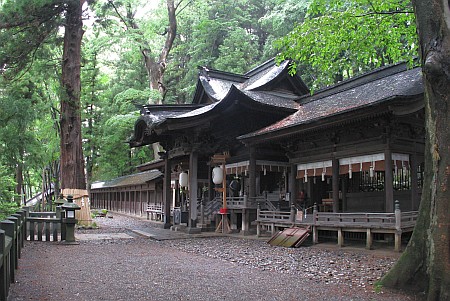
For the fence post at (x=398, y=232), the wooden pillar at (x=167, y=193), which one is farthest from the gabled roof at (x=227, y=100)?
the fence post at (x=398, y=232)

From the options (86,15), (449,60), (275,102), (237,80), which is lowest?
(449,60)

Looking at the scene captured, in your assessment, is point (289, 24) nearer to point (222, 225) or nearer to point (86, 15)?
point (86, 15)

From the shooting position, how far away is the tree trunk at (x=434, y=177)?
17.7 ft

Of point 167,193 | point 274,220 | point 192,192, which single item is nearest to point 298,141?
point 274,220

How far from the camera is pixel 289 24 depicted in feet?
84.6

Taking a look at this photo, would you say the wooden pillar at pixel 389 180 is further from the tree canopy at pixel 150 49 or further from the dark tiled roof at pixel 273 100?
the dark tiled roof at pixel 273 100

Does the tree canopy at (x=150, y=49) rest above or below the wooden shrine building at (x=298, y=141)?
above

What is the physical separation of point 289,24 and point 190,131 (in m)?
13.6

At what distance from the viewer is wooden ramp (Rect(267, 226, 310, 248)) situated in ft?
38.5

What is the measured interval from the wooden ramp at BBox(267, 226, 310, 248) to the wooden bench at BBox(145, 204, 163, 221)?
14.9 m

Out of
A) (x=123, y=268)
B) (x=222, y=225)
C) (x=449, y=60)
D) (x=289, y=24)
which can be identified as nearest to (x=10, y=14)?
(x=123, y=268)

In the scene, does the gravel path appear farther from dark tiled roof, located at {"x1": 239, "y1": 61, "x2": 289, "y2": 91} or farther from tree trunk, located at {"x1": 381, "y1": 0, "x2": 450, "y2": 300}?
dark tiled roof, located at {"x1": 239, "y1": 61, "x2": 289, "y2": 91}

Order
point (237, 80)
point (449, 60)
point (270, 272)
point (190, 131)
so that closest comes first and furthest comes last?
point (449, 60) → point (270, 272) → point (190, 131) → point (237, 80)

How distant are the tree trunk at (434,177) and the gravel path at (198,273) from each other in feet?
1.44
